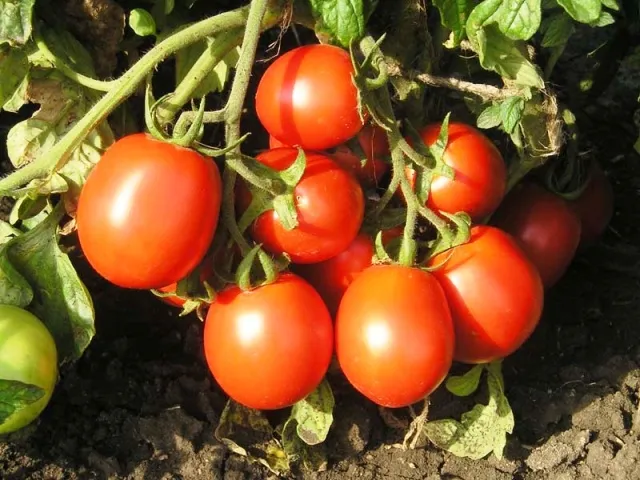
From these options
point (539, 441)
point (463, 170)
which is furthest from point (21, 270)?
point (539, 441)

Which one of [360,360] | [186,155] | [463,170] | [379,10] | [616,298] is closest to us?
[186,155]

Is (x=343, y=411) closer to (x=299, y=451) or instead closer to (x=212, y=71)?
(x=299, y=451)

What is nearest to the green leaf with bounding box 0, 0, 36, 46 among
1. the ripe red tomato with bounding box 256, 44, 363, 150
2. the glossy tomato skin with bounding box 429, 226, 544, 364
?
the ripe red tomato with bounding box 256, 44, 363, 150

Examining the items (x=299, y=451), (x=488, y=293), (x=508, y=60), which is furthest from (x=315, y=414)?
(x=508, y=60)

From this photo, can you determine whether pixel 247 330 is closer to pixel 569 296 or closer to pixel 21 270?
pixel 21 270

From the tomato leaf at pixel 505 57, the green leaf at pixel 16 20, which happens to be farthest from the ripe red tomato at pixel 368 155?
the green leaf at pixel 16 20

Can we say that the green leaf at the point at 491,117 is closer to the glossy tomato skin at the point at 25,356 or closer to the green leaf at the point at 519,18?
the green leaf at the point at 519,18

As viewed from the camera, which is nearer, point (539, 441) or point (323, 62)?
point (323, 62)
